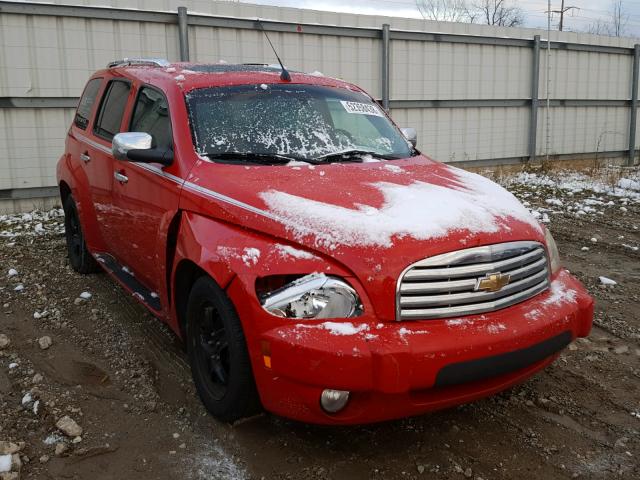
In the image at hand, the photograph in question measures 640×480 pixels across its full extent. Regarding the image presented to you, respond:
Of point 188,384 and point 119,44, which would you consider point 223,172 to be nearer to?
point 188,384

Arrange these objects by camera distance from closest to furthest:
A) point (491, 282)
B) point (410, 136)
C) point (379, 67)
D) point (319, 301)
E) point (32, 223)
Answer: point (319, 301)
point (491, 282)
point (410, 136)
point (32, 223)
point (379, 67)

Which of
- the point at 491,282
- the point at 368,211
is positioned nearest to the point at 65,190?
the point at 368,211

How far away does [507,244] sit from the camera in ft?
8.87

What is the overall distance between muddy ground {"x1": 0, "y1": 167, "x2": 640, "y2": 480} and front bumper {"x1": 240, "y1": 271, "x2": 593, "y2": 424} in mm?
335

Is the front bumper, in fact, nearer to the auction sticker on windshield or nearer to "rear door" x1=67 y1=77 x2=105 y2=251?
the auction sticker on windshield

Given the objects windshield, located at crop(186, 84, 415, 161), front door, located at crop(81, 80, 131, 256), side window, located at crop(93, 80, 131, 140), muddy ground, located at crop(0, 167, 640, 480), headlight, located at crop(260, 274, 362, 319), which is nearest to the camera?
headlight, located at crop(260, 274, 362, 319)

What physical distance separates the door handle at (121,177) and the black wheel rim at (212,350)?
1.35m

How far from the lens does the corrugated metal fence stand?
848cm

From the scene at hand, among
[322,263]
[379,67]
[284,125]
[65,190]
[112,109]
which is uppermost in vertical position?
[379,67]

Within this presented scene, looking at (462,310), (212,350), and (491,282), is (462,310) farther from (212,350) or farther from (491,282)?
(212,350)

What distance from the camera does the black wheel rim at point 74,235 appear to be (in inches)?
218

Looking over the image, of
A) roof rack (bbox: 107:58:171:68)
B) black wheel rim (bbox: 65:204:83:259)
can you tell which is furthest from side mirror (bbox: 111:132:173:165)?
black wheel rim (bbox: 65:204:83:259)

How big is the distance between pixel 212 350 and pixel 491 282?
141 cm

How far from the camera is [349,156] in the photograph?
367cm
